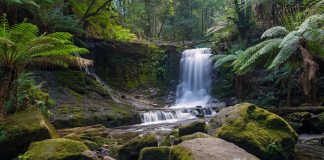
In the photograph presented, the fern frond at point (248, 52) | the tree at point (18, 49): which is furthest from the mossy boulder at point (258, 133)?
the fern frond at point (248, 52)

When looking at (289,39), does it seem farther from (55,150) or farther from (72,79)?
(55,150)

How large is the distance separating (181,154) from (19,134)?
247 cm

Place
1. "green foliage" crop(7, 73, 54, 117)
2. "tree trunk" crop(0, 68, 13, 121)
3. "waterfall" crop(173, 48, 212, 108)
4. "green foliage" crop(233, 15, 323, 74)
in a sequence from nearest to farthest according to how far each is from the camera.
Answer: "tree trunk" crop(0, 68, 13, 121)
"green foliage" crop(7, 73, 54, 117)
"green foliage" crop(233, 15, 323, 74)
"waterfall" crop(173, 48, 212, 108)

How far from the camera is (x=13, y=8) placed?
34.5ft

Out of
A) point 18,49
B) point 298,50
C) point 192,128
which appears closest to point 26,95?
point 18,49

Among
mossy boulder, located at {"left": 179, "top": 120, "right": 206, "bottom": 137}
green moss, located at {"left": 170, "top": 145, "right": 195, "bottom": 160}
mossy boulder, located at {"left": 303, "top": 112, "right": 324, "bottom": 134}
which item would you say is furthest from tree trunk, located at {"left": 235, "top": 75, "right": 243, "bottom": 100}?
green moss, located at {"left": 170, "top": 145, "right": 195, "bottom": 160}

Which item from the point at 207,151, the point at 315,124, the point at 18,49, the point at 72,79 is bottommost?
the point at 315,124

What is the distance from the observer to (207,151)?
4664mm

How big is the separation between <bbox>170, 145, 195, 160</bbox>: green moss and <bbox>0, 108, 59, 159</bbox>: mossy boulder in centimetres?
203

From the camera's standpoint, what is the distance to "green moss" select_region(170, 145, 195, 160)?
4602 mm

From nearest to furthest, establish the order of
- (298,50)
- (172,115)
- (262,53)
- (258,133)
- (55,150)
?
(55,150)
(258,133)
(262,53)
(298,50)
(172,115)

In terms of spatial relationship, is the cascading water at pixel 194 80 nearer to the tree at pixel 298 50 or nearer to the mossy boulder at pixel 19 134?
the tree at pixel 298 50

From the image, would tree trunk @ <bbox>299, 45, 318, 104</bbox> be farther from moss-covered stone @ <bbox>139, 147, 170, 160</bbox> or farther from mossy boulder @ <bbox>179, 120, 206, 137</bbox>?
moss-covered stone @ <bbox>139, 147, 170, 160</bbox>

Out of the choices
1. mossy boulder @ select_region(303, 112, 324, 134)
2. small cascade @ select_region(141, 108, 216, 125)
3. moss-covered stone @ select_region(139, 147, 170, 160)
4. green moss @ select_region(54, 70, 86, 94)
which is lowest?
small cascade @ select_region(141, 108, 216, 125)
